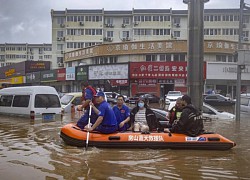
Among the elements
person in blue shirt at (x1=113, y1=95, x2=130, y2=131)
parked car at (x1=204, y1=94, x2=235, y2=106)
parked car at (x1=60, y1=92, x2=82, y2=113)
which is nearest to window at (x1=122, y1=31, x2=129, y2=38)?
parked car at (x1=204, y1=94, x2=235, y2=106)

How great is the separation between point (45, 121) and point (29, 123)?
0.67m

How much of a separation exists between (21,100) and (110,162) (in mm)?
8279

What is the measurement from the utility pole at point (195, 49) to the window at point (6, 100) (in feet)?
26.5

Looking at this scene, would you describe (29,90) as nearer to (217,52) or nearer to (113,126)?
(113,126)

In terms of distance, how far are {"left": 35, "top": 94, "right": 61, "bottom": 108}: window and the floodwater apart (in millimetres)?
3528

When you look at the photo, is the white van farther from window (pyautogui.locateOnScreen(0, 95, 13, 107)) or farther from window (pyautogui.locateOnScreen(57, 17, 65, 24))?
window (pyautogui.locateOnScreen(57, 17, 65, 24))

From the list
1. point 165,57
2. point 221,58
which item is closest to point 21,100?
point 165,57

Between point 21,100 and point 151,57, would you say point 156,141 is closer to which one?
point 21,100

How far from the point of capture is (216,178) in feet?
19.7

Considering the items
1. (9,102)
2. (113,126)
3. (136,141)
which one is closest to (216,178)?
(136,141)

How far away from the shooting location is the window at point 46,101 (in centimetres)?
1360

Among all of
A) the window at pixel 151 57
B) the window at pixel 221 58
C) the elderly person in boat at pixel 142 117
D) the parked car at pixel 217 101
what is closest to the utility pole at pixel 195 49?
the elderly person in boat at pixel 142 117

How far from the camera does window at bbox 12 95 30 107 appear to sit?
13848 mm

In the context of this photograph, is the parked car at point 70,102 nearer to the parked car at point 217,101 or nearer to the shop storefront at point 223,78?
the parked car at point 217,101
